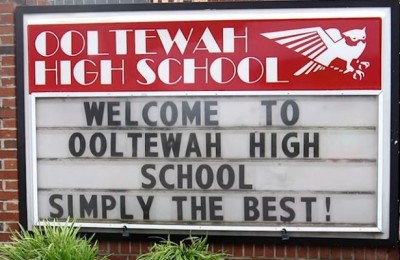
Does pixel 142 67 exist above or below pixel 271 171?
above

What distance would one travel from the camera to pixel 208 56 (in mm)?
4176

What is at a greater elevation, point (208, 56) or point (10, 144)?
point (208, 56)

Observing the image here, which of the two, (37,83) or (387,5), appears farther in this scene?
(37,83)

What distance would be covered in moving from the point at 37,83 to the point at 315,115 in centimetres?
247

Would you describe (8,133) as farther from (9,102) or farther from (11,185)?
(11,185)

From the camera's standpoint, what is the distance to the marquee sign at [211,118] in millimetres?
4070

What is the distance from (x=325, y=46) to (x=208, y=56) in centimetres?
100

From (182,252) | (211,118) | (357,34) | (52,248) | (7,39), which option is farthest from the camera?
(7,39)

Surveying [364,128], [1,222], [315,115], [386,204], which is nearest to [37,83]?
[1,222]

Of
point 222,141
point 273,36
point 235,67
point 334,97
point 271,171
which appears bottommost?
point 271,171

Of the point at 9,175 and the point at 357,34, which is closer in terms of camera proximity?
the point at 357,34

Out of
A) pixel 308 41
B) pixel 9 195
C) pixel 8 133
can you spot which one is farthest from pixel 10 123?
pixel 308 41

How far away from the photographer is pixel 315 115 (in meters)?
4.10

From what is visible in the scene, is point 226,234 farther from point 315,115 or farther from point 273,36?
point 273,36
